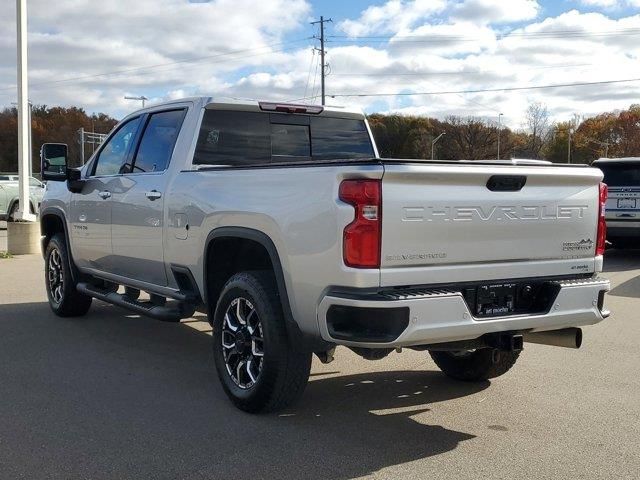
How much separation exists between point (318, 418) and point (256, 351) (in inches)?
24.0

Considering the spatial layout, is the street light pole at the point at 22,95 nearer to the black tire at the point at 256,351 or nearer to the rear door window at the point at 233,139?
the rear door window at the point at 233,139

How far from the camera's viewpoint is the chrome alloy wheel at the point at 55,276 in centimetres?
762

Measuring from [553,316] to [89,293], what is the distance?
4.44 m

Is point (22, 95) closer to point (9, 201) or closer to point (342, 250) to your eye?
point (9, 201)

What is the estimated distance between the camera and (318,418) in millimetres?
4574

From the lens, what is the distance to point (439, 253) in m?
3.85

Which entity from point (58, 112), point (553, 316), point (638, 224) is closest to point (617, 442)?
point (553, 316)

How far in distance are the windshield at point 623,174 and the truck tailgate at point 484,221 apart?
10.3m

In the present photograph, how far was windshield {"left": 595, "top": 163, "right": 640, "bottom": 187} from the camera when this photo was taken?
1381 cm

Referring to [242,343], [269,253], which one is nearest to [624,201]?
[242,343]

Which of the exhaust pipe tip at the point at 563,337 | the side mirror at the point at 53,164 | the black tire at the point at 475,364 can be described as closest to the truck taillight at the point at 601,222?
the exhaust pipe tip at the point at 563,337

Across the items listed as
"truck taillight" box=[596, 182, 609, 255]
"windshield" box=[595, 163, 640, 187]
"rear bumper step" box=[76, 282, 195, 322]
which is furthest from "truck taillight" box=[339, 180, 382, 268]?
"windshield" box=[595, 163, 640, 187]

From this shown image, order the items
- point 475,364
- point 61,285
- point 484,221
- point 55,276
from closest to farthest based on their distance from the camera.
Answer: point 484,221 < point 475,364 < point 61,285 < point 55,276

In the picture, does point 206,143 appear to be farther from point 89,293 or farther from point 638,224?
point 638,224
